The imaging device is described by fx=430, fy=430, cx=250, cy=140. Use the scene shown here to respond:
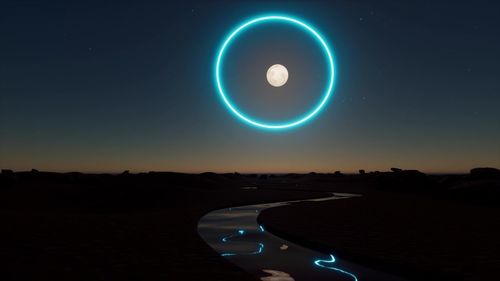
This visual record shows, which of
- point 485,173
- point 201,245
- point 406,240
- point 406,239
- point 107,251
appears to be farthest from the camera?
point 485,173

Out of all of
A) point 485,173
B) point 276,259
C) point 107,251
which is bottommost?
point 276,259

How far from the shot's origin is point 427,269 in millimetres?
8555

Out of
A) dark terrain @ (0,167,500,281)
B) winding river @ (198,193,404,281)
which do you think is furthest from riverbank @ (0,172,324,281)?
winding river @ (198,193,404,281)

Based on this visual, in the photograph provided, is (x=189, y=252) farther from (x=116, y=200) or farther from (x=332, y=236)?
(x=116, y=200)

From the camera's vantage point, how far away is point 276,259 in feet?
33.9

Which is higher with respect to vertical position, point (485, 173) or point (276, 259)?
point (485, 173)

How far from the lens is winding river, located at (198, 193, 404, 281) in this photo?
860 centimetres

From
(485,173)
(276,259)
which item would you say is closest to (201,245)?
(276,259)

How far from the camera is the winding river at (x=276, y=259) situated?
8602 millimetres

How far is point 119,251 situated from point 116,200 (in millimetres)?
22121

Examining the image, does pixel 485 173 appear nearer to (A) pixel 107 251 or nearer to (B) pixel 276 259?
(B) pixel 276 259

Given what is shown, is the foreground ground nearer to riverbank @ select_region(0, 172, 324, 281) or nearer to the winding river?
the winding river

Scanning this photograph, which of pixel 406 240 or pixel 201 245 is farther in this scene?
pixel 406 240

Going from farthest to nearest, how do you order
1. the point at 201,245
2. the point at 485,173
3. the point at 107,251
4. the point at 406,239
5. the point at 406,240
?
the point at 485,173
the point at 406,239
the point at 406,240
the point at 201,245
the point at 107,251
